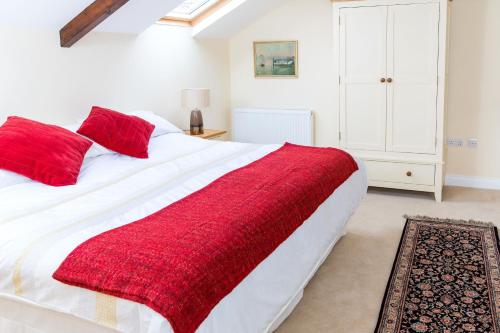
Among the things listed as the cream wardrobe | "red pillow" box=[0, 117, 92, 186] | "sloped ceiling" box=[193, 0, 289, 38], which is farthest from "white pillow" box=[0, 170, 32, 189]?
the cream wardrobe

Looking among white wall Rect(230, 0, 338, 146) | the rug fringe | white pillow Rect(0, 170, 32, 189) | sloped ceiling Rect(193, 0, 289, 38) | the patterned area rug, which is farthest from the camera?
white wall Rect(230, 0, 338, 146)

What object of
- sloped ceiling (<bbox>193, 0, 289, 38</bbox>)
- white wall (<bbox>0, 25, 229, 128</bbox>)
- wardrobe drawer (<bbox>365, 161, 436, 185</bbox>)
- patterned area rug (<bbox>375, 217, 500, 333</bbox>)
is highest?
sloped ceiling (<bbox>193, 0, 289, 38</bbox>)

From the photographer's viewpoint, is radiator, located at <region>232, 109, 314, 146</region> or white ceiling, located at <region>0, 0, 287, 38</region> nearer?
white ceiling, located at <region>0, 0, 287, 38</region>

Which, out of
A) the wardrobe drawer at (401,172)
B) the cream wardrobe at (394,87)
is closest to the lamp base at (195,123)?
the cream wardrobe at (394,87)

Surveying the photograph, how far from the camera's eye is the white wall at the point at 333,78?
4539mm

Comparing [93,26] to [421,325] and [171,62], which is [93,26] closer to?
[171,62]

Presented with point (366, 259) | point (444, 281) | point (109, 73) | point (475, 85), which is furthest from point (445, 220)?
point (109, 73)

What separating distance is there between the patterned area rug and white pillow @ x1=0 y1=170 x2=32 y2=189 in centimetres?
202

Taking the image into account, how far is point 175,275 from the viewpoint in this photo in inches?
64.8

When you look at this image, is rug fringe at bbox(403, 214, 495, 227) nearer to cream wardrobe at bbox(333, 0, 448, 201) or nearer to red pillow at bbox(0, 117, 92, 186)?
cream wardrobe at bbox(333, 0, 448, 201)

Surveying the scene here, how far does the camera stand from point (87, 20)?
11.5 ft

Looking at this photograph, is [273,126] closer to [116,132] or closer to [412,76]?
[412,76]

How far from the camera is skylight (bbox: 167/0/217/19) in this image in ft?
15.8

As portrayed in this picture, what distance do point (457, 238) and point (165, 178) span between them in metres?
2.10
